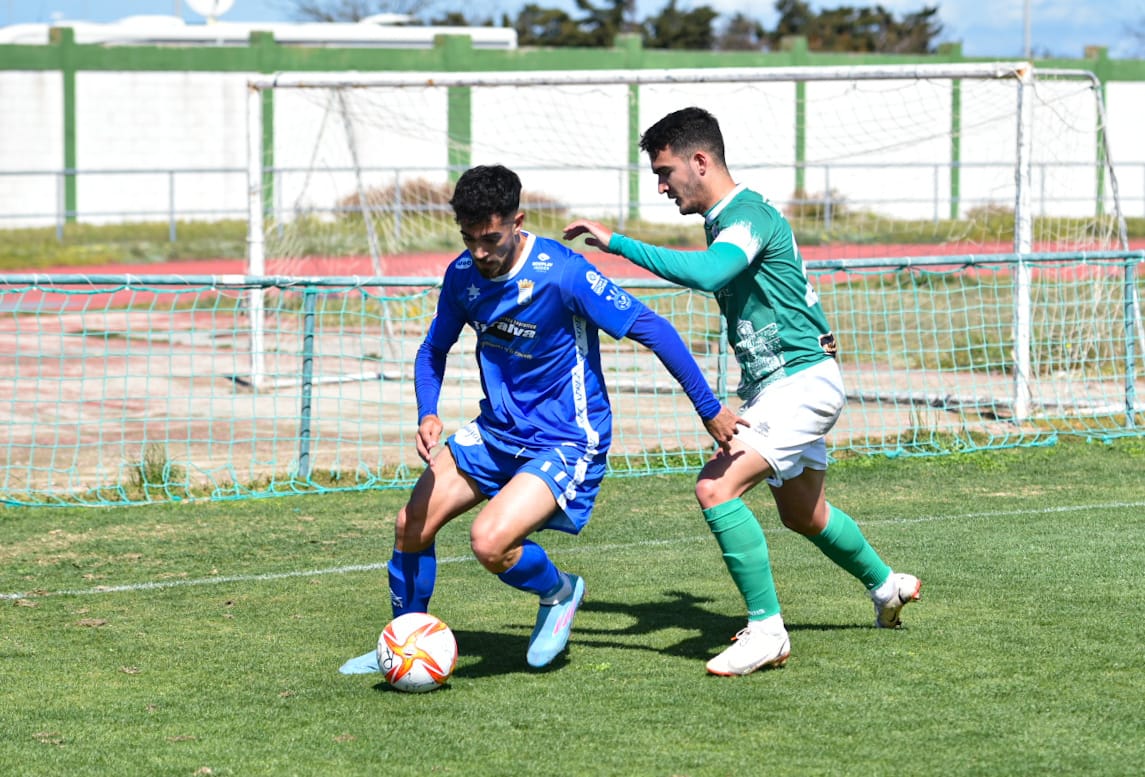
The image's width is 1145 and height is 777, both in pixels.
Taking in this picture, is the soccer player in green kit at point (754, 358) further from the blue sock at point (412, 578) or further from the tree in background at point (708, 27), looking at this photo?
the tree in background at point (708, 27)

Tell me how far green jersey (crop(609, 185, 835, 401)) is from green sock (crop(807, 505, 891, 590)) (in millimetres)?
613

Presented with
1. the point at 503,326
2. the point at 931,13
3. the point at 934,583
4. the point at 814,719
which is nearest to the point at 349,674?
the point at 503,326

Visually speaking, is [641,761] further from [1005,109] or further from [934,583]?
[1005,109]

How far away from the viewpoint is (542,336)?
211 inches

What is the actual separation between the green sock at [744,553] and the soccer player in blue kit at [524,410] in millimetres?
297

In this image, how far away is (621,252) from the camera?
520 centimetres

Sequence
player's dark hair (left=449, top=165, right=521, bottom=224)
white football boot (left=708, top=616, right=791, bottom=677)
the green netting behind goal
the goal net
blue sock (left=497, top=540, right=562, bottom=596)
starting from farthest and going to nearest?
1. the goal net
2. the green netting behind goal
3. blue sock (left=497, top=540, right=562, bottom=596)
4. white football boot (left=708, top=616, right=791, bottom=677)
5. player's dark hair (left=449, top=165, right=521, bottom=224)

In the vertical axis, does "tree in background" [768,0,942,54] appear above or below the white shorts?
above

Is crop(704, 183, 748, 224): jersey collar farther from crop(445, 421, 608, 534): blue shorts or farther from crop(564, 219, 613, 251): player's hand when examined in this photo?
crop(445, 421, 608, 534): blue shorts

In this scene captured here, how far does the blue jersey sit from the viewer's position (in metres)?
5.31

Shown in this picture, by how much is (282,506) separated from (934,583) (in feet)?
12.9

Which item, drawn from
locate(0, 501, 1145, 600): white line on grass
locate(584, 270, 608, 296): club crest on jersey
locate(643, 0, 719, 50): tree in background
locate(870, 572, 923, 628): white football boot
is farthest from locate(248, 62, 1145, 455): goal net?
locate(643, 0, 719, 50): tree in background

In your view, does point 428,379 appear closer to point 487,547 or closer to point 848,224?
point 487,547

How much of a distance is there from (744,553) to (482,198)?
5.00 ft
